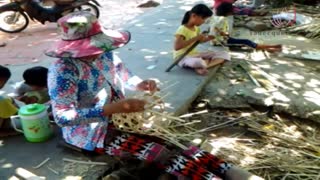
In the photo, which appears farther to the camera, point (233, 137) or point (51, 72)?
point (233, 137)

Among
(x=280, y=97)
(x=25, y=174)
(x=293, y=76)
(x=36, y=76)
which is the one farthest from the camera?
(x=293, y=76)

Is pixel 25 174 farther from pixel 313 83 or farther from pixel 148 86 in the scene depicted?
pixel 313 83

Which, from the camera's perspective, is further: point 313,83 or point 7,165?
point 313,83

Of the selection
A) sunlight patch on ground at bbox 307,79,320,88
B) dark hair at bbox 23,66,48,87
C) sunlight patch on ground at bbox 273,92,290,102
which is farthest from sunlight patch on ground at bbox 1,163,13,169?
sunlight patch on ground at bbox 307,79,320,88

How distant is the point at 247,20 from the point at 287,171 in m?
4.34

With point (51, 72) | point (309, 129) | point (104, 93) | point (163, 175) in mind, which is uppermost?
point (51, 72)

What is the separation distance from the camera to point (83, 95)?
7.95 ft

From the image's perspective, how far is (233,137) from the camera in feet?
10.3

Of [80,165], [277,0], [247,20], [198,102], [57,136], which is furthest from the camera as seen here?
[277,0]

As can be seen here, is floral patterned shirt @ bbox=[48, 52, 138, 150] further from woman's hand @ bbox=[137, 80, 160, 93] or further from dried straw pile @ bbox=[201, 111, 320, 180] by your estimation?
dried straw pile @ bbox=[201, 111, 320, 180]

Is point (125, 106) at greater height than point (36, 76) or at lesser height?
greater

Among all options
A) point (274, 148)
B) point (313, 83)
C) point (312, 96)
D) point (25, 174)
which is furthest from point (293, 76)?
point (25, 174)

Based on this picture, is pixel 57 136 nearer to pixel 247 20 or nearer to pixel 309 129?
pixel 309 129

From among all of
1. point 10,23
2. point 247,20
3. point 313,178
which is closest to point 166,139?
point 313,178
